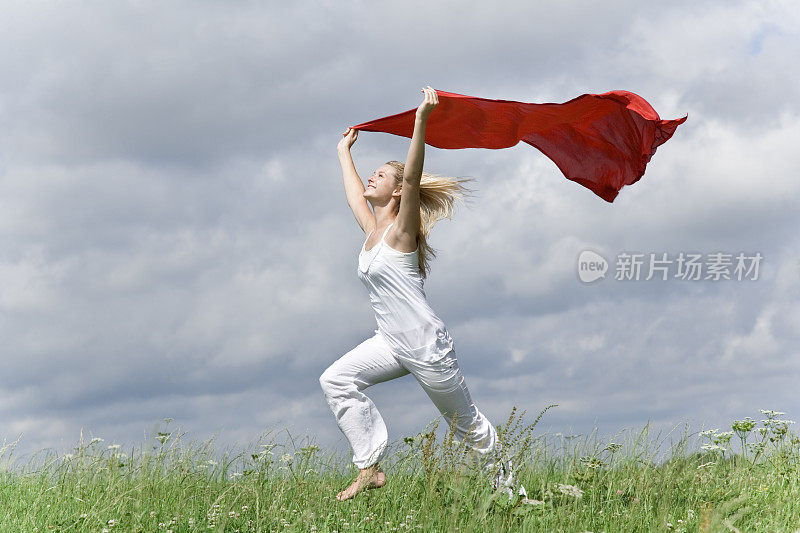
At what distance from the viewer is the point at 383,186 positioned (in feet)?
20.8

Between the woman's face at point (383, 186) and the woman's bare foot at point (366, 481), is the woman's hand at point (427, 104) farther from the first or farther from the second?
the woman's bare foot at point (366, 481)

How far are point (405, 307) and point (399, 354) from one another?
39 centimetres

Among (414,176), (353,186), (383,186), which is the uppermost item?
(353,186)

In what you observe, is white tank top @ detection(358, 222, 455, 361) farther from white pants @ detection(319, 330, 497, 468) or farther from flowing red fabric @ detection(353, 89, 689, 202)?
flowing red fabric @ detection(353, 89, 689, 202)

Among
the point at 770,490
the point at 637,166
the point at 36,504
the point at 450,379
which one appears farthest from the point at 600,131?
the point at 36,504

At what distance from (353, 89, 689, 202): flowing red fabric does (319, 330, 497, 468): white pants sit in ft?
7.69

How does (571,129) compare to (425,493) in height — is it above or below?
above

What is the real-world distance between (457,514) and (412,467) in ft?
5.72

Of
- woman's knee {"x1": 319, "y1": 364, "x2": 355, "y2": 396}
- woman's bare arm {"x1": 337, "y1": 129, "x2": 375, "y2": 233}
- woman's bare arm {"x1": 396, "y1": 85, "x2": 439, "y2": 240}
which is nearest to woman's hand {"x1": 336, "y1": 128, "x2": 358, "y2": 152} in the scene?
woman's bare arm {"x1": 337, "y1": 129, "x2": 375, "y2": 233}

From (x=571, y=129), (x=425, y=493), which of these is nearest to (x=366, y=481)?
(x=425, y=493)

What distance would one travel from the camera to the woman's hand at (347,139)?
709 centimetres

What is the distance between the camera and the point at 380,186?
6.34 metres

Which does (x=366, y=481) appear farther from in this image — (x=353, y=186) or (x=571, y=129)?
(x=571, y=129)

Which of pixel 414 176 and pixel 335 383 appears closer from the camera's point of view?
pixel 414 176
